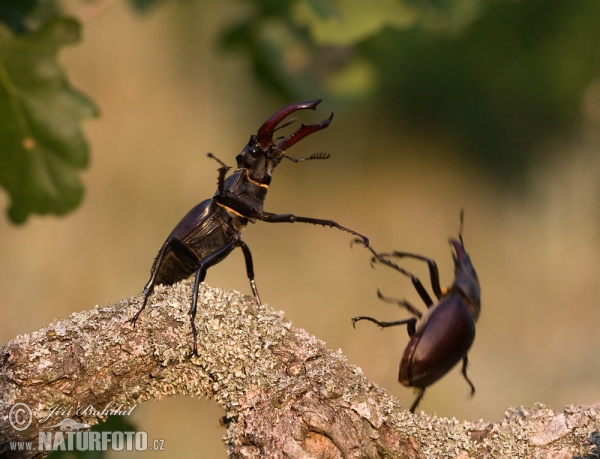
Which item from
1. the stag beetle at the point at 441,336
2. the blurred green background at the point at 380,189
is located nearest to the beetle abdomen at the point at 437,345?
the stag beetle at the point at 441,336

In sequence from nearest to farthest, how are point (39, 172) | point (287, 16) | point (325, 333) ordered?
point (39, 172), point (287, 16), point (325, 333)

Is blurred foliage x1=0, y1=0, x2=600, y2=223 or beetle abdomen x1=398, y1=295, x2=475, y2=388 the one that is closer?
beetle abdomen x1=398, y1=295, x2=475, y2=388

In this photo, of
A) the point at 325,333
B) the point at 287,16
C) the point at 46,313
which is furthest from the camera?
the point at 325,333

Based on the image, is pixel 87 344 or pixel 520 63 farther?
pixel 520 63

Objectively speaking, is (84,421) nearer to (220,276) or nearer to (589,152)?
(220,276)

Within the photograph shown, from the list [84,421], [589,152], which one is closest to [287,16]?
[84,421]

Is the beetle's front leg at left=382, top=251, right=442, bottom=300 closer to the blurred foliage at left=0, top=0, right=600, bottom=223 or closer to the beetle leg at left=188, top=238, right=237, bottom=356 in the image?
the beetle leg at left=188, top=238, right=237, bottom=356

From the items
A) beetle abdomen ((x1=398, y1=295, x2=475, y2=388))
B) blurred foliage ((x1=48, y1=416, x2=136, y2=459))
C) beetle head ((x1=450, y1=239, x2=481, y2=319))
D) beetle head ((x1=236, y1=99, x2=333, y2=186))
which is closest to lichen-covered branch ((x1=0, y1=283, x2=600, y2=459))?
beetle abdomen ((x1=398, y1=295, x2=475, y2=388))
